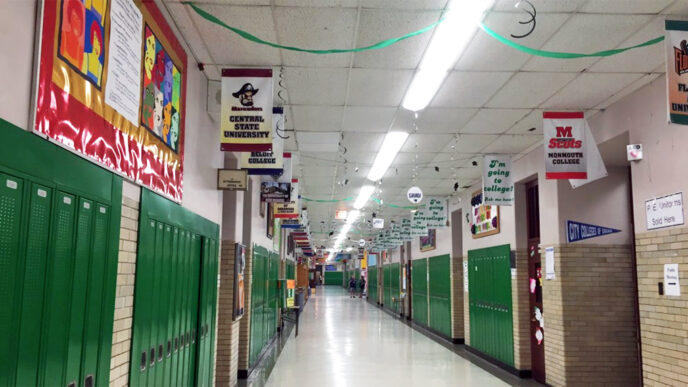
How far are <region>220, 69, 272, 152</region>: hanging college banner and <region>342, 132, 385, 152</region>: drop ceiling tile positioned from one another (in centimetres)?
313

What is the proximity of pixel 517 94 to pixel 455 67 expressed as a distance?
122cm

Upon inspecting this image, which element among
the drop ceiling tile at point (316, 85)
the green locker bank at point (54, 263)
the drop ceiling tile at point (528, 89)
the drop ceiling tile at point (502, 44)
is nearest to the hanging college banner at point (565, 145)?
the drop ceiling tile at point (528, 89)

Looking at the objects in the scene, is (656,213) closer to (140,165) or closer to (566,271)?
(566,271)

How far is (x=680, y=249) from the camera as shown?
5.28m

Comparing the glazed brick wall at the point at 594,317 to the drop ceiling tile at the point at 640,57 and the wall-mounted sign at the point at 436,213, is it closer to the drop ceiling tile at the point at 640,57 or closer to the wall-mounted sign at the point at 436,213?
the drop ceiling tile at the point at 640,57

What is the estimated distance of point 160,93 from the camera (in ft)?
13.9

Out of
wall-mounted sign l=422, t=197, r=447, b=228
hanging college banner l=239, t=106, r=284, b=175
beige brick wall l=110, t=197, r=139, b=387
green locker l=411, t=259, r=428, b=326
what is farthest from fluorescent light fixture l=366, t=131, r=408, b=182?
green locker l=411, t=259, r=428, b=326

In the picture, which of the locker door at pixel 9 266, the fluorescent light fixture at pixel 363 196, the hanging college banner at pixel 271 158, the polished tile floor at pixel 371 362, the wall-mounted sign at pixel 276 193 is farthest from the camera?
the fluorescent light fixture at pixel 363 196

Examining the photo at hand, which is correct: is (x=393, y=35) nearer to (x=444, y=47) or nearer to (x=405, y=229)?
(x=444, y=47)

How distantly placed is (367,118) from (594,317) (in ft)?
14.8

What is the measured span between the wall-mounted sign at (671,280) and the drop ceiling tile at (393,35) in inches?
131

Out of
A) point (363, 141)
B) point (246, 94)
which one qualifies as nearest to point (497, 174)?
point (363, 141)

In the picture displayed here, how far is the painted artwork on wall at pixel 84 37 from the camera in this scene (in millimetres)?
2668

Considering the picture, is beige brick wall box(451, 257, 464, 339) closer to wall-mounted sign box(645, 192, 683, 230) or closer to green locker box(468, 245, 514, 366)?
green locker box(468, 245, 514, 366)
